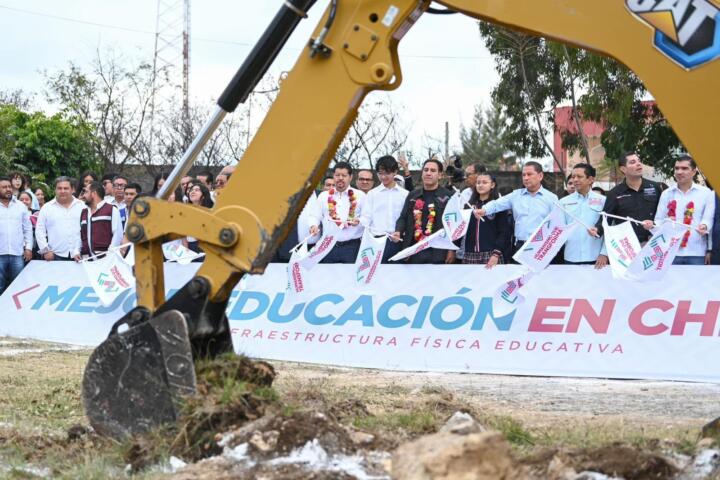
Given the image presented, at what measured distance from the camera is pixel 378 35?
5.29m

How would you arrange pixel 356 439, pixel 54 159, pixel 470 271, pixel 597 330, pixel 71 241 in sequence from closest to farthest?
pixel 356 439 → pixel 597 330 → pixel 470 271 → pixel 71 241 → pixel 54 159

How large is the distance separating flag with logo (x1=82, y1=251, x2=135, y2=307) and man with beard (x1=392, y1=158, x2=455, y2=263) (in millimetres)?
3494

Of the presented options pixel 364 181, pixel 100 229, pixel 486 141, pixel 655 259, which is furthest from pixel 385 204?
pixel 486 141

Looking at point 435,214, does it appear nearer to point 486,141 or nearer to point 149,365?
point 149,365

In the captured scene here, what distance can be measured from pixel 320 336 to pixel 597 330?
295cm

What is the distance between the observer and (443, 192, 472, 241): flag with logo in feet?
36.3

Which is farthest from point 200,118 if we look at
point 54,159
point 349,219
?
point 349,219

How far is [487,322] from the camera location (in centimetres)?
1016

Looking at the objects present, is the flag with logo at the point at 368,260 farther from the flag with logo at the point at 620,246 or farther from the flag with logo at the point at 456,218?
the flag with logo at the point at 620,246

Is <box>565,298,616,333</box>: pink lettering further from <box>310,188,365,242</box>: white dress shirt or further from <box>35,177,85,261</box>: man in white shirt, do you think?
<box>35,177,85,261</box>: man in white shirt

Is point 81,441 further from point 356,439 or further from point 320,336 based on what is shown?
point 320,336

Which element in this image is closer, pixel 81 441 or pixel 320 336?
pixel 81 441

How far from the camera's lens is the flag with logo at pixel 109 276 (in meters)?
12.6

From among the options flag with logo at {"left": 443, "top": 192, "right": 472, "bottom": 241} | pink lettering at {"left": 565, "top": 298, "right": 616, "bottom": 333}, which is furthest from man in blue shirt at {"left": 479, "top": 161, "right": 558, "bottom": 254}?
pink lettering at {"left": 565, "top": 298, "right": 616, "bottom": 333}
